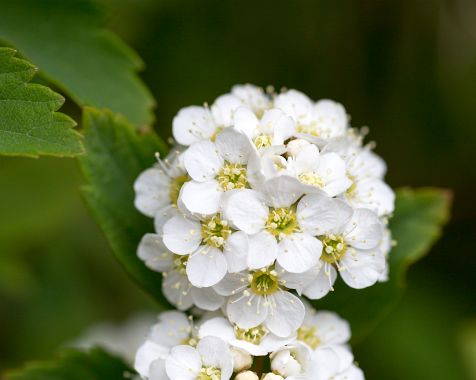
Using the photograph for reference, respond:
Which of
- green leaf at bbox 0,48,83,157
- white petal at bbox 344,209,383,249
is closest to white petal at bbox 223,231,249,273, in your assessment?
white petal at bbox 344,209,383,249

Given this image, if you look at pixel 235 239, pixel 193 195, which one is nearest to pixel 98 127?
pixel 193 195

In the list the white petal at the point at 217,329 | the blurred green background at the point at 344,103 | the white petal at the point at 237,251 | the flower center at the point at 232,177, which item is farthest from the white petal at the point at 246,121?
the blurred green background at the point at 344,103

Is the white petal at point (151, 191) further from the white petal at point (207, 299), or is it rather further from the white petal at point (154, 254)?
the white petal at point (207, 299)

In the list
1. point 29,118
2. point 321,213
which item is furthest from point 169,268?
point 29,118

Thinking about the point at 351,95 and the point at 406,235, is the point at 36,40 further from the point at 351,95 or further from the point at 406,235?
the point at 351,95

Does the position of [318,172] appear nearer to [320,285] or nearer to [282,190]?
[282,190]

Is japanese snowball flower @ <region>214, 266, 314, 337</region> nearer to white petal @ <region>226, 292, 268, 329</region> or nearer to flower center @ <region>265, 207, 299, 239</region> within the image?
white petal @ <region>226, 292, 268, 329</region>
